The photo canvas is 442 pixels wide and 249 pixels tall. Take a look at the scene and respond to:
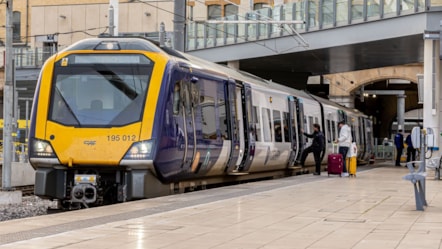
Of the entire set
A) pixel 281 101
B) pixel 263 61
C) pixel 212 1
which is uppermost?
pixel 212 1

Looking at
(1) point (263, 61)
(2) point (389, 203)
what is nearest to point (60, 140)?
(2) point (389, 203)

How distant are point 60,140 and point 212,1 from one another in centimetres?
4971

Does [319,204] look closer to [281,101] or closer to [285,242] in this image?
[285,242]

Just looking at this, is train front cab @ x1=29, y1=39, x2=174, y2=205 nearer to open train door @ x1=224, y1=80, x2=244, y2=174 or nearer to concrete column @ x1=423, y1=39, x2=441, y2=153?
open train door @ x1=224, y1=80, x2=244, y2=174

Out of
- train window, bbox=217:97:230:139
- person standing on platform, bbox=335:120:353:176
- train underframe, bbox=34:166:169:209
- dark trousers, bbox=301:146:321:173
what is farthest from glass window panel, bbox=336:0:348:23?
train underframe, bbox=34:166:169:209

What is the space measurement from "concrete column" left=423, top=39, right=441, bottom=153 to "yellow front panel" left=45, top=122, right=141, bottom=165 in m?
17.1

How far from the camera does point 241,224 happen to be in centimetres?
1061

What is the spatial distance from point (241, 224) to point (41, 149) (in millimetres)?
5438

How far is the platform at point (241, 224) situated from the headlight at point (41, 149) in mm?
2208

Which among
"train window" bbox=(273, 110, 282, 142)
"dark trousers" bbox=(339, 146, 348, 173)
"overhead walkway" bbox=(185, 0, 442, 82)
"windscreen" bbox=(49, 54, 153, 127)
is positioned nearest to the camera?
"windscreen" bbox=(49, 54, 153, 127)

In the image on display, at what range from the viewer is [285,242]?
9.03 m

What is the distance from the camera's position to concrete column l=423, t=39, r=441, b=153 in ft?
95.9

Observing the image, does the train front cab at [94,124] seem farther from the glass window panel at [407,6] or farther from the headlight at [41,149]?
the glass window panel at [407,6]

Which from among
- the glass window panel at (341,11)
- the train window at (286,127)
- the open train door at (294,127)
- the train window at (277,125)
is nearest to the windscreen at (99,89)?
the train window at (277,125)
